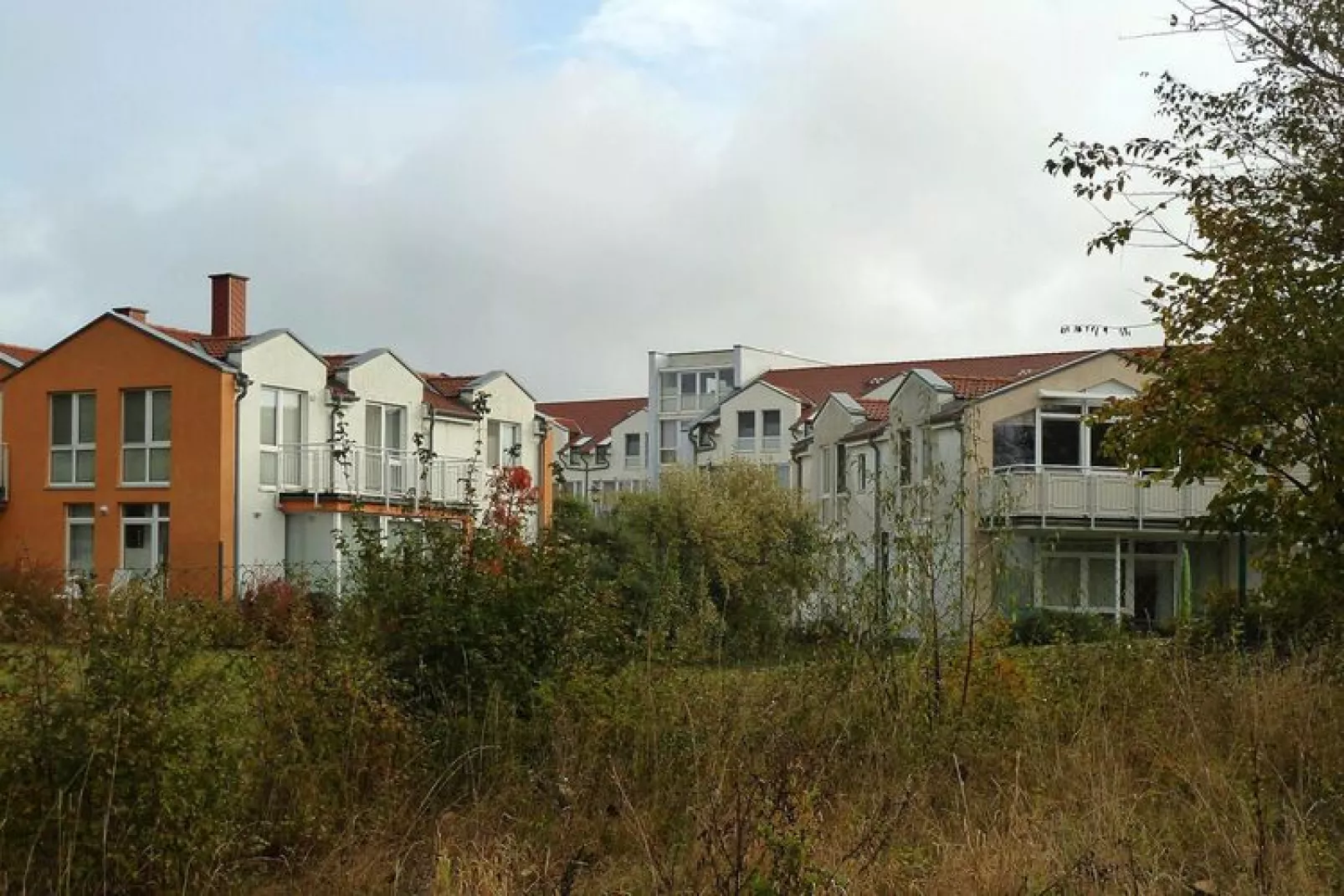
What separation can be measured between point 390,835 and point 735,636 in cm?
372

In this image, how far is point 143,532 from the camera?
3981 centimetres

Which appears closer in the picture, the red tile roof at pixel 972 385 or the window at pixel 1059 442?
the window at pixel 1059 442

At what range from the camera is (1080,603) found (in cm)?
1171

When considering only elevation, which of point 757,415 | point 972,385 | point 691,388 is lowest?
point 972,385

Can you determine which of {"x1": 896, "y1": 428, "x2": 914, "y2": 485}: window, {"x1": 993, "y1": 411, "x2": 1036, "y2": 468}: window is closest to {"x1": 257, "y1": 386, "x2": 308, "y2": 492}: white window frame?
{"x1": 993, "y1": 411, "x2": 1036, "y2": 468}: window

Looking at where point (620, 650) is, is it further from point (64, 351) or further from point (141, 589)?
point (64, 351)

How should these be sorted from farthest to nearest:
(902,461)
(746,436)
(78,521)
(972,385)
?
(746,436), (972,385), (78,521), (902,461)

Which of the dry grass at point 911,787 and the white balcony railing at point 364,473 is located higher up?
the white balcony railing at point 364,473

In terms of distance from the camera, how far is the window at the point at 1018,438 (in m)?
40.8

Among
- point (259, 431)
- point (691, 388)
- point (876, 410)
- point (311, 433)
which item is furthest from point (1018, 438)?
point (691, 388)

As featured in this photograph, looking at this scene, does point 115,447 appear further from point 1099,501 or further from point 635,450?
point 635,450

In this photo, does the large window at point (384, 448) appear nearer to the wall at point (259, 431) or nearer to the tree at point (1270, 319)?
the wall at point (259, 431)

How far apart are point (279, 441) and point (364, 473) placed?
2.53m

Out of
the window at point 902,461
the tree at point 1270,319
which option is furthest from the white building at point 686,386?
the tree at point 1270,319
